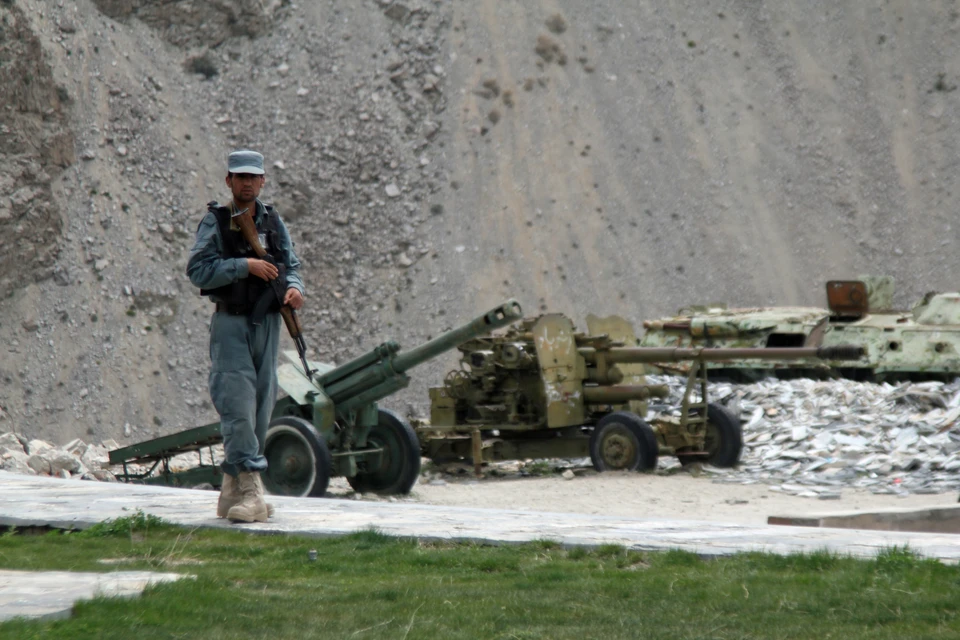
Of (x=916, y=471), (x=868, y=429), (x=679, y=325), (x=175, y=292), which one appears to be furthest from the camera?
(x=175, y=292)

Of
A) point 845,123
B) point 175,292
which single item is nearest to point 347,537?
point 175,292

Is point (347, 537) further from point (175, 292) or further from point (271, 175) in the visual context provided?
point (271, 175)

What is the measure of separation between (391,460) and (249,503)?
5.90 metres

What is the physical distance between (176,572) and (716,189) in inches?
1126

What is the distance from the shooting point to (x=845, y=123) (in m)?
34.5

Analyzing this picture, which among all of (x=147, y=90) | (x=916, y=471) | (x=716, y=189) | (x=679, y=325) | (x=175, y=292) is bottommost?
(x=916, y=471)

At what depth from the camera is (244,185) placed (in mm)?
6734

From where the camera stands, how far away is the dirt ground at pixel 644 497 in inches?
484

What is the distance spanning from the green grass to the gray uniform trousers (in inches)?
33.4

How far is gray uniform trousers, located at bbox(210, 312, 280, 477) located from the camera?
21.8 ft

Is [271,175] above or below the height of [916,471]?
above

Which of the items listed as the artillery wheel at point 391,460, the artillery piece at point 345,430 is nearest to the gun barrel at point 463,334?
the artillery piece at point 345,430

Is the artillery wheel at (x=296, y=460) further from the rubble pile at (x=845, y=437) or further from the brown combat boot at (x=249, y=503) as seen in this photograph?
the rubble pile at (x=845, y=437)

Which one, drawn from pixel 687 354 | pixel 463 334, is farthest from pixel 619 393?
pixel 463 334
